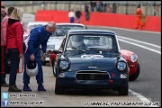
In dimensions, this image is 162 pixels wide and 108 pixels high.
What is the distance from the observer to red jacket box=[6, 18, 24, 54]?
13945 millimetres

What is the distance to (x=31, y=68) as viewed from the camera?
1430 cm

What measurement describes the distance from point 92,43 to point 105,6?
39026 mm

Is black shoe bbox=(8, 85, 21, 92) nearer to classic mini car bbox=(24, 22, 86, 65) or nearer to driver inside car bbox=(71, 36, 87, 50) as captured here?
driver inside car bbox=(71, 36, 87, 50)

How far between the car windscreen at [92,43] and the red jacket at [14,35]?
1.37 metres

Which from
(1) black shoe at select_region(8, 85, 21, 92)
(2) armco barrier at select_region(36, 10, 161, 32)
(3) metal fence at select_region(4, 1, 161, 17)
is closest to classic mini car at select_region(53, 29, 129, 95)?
(1) black shoe at select_region(8, 85, 21, 92)

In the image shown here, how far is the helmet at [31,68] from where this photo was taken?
46.9 ft

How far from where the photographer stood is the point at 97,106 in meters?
11.9

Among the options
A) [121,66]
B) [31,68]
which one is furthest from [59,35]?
[121,66]

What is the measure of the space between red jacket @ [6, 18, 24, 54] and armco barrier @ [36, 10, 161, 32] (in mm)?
27767

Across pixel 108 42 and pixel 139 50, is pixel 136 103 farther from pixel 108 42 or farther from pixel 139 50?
pixel 139 50

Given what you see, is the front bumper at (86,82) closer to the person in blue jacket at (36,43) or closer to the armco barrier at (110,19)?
the person in blue jacket at (36,43)

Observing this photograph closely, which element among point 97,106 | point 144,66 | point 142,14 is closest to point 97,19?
point 142,14

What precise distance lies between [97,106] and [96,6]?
43.2 meters

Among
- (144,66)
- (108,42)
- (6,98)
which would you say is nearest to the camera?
(6,98)
